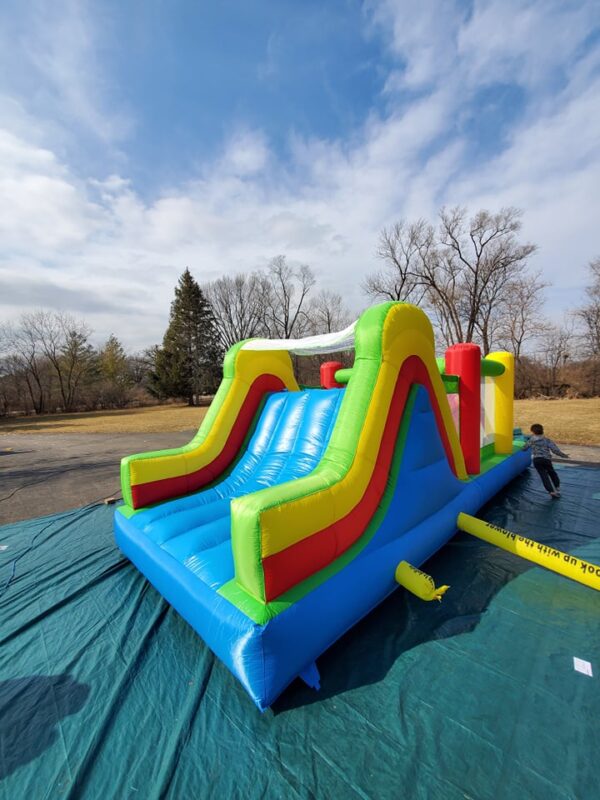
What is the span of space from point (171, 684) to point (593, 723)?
202cm

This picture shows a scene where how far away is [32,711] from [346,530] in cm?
184

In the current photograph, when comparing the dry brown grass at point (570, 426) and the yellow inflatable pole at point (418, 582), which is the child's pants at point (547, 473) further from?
the dry brown grass at point (570, 426)

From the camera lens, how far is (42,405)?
85.9ft

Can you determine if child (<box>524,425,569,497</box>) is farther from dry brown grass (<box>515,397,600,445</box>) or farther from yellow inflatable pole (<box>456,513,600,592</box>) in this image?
dry brown grass (<box>515,397,600,445</box>)

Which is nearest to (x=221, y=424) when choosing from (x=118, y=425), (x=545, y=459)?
(x=545, y=459)

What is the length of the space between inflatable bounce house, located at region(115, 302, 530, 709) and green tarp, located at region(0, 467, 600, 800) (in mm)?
181

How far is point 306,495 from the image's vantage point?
1.85m

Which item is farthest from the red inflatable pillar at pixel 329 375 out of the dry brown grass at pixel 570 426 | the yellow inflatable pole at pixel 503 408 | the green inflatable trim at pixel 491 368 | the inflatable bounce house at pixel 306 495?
the dry brown grass at pixel 570 426

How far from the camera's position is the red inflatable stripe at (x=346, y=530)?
68.2 inches

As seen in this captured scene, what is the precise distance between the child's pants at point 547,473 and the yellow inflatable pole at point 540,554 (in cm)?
167

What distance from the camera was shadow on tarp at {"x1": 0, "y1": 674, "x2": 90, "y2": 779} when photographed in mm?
1516

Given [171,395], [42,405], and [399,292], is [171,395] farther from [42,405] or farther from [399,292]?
[399,292]

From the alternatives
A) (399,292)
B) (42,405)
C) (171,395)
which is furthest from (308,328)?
(42,405)

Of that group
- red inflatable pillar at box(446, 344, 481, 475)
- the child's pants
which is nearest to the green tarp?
red inflatable pillar at box(446, 344, 481, 475)
